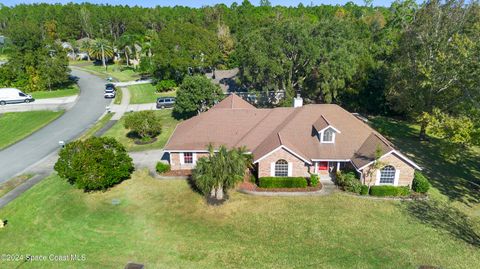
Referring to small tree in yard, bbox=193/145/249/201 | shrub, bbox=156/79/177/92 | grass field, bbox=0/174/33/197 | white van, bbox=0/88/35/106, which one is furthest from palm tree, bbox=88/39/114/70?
small tree in yard, bbox=193/145/249/201

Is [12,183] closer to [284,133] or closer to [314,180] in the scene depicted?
[284,133]

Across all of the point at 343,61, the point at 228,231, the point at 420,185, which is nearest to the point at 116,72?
the point at 343,61

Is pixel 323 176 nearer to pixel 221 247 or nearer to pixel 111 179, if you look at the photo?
pixel 221 247

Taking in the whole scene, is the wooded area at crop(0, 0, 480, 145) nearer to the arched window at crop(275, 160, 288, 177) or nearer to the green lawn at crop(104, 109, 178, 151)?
the green lawn at crop(104, 109, 178, 151)

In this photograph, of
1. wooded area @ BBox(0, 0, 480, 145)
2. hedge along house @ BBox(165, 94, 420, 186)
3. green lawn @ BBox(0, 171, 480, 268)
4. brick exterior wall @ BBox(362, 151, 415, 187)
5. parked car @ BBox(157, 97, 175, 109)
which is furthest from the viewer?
parked car @ BBox(157, 97, 175, 109)

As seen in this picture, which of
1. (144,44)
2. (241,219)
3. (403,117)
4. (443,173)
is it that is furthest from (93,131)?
(144,44)

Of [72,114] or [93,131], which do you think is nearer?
[93,131]

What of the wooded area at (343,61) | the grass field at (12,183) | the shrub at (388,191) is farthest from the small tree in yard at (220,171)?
the grass field at (12,183)
